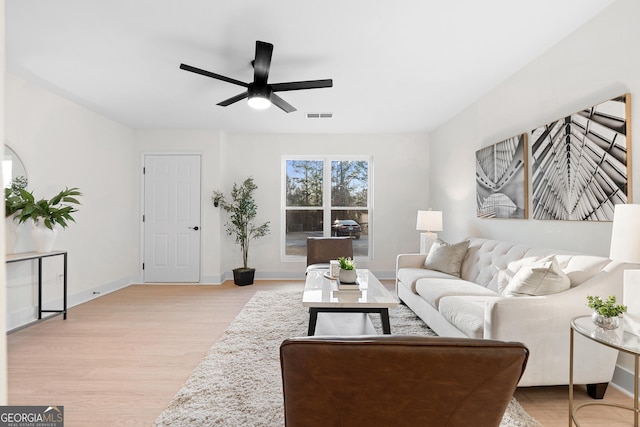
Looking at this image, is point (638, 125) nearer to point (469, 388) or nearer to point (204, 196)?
point (469, 388)

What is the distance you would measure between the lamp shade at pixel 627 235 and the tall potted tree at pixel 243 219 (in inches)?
183

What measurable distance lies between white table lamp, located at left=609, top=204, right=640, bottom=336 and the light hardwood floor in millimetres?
704

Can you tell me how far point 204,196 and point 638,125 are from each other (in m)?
5.27

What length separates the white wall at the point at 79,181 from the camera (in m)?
3.50

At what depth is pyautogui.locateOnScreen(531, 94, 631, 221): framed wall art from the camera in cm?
220

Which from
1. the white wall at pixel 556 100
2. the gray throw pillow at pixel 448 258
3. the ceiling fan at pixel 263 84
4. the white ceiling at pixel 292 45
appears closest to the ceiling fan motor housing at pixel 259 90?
the ceiling fan at pixel 263 84

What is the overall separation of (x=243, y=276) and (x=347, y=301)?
3165 millimetres

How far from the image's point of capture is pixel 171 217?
5.61 m

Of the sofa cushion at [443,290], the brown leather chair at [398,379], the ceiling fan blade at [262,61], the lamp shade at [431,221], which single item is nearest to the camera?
the brown leather chair at [398,379]

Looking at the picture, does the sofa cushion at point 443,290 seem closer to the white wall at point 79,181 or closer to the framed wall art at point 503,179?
the framed wall art at point 503,179

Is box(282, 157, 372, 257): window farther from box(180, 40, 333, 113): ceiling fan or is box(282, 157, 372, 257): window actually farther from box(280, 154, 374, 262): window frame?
box(180, 40, 333, 113): ceiling fan

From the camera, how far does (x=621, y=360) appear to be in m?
2.19

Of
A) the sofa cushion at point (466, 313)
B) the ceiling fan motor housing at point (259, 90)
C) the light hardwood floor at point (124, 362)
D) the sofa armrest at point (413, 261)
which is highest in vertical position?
the ceiling fan motor housing at point (259, 90)

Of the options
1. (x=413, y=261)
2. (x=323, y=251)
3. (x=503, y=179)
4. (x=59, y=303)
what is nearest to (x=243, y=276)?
(x=323, y=251)
